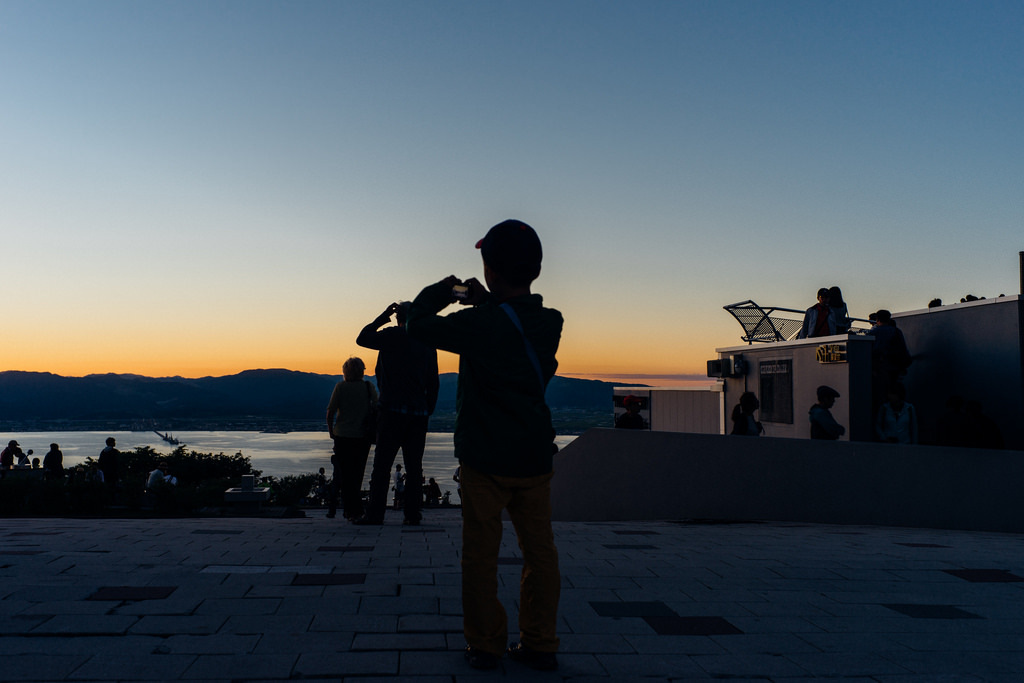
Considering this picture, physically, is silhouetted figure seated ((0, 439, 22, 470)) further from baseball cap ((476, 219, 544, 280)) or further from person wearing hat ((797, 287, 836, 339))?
baseball cap ((476, 219, 544, 280))

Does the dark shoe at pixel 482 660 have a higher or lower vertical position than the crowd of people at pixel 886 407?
lower

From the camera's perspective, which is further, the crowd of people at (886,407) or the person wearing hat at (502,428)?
the crowd of people at (886,407)

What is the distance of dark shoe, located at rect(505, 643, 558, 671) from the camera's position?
9.41 feet

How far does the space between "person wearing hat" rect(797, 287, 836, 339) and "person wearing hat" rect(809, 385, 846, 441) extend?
2.32 metres

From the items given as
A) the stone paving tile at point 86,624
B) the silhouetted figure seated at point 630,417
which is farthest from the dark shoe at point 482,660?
the silhouetted figure seated at point 630,417

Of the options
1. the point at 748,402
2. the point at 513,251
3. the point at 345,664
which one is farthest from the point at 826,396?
the point at 345,664

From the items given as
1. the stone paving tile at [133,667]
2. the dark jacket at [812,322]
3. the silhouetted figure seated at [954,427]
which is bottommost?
the stone paving tile at [133,667]

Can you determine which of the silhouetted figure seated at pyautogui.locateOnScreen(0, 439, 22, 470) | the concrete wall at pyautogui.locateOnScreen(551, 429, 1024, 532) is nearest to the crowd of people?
the concrete wall at pyautogui.locateOnScreen(551, 429, 1024, 532)

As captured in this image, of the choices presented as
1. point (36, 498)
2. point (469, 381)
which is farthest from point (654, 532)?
point (36, 498)

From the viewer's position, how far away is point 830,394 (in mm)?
9633

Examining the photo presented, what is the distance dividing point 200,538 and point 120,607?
2.74 m

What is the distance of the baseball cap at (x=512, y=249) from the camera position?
3.03m

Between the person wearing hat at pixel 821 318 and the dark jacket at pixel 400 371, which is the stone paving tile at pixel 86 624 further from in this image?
the person wearing hat at pixel 821 318

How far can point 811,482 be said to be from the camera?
9328mm
